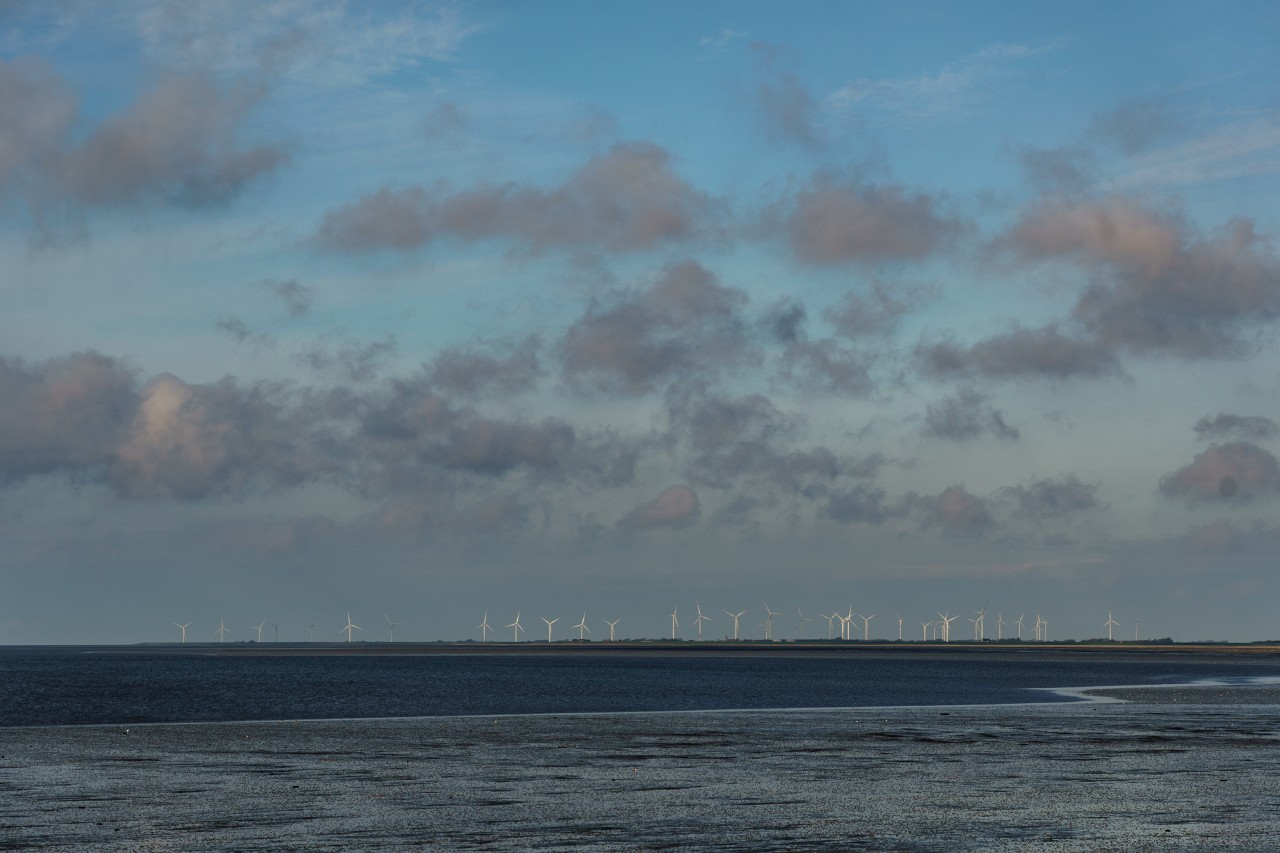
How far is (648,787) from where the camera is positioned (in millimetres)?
33812

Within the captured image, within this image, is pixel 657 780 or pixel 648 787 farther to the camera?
pixel 657 780

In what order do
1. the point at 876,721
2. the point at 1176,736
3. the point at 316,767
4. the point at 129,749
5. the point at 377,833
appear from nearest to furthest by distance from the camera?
1. the point at 377,833
2. the point at 316,767
3. the point at 129,749
4. the point at 1176,736
5. the point at 876,721

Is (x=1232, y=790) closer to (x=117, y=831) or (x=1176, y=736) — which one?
(x=1176, y=736)

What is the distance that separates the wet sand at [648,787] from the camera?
2514 cm

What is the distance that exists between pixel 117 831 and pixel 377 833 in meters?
4.79

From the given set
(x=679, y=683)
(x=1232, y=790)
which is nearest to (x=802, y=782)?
(x=1232, y=790)

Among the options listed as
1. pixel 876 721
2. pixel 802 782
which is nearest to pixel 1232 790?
Result: pixel 802 782

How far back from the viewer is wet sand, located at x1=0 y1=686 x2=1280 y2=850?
25.1 metres

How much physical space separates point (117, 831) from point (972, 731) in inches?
1462

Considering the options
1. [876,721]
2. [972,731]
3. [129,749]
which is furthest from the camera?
[876,721]

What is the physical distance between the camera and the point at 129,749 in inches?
1858

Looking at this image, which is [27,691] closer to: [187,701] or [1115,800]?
[187,701]

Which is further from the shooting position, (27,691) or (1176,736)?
(27,691)

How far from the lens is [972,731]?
55312 mm
